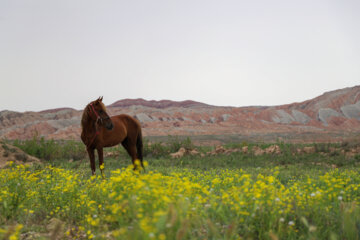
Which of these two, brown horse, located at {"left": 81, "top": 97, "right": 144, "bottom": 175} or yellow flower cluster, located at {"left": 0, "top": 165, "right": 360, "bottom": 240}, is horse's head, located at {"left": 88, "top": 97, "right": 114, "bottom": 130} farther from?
yellow flower cluster, located at {"left": 0, "top": 165, "right": 360, "bottom": 240}

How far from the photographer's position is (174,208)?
2.25m

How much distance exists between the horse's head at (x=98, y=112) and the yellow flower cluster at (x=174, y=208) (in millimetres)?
2335

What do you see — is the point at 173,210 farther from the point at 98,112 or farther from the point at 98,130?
the point at 98,130

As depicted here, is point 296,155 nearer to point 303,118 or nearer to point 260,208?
point 260,208

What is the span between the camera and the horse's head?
7.18m

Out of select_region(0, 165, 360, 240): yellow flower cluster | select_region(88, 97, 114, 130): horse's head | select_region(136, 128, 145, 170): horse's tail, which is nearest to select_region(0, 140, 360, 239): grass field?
select_region(0, 165, 360, 240): yellow flower cluster

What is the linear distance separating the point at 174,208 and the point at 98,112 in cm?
544

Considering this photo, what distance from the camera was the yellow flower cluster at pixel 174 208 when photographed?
2312 mm

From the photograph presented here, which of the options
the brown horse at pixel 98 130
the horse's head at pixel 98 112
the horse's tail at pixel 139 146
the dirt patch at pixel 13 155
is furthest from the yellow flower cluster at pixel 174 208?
the dirt patch at pixel 13 155

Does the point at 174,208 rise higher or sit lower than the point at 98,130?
lower

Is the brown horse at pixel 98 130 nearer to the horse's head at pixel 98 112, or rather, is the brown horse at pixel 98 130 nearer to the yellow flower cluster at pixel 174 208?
the horse's head at pixel 98 112

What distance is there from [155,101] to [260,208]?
147399mm

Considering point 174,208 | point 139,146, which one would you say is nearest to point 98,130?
point 139,146

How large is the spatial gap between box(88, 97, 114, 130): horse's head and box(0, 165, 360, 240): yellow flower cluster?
2335 mm
